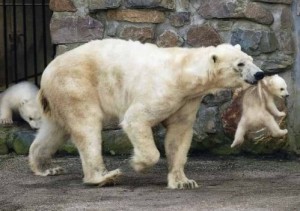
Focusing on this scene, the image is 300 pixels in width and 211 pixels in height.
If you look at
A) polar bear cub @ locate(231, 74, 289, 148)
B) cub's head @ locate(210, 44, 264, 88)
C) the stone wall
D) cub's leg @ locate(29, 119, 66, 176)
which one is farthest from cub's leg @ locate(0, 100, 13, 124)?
cub's head @ locate(210, 44, 264, 88)

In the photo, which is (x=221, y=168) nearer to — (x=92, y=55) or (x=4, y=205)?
(x=92, y=55)

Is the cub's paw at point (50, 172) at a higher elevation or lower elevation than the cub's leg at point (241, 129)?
lower

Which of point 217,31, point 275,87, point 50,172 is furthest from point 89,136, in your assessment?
point 217,31

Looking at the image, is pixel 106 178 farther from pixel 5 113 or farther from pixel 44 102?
pixel 5 113

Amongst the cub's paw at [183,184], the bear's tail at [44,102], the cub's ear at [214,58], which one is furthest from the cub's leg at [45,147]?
the cub's ear at [214,58]

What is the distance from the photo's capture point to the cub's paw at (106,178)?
6508mm

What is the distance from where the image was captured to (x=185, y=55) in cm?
637

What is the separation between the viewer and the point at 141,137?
6340 mm

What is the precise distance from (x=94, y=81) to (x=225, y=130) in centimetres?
166

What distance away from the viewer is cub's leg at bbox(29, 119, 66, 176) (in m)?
7.06

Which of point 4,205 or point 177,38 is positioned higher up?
point 177,38

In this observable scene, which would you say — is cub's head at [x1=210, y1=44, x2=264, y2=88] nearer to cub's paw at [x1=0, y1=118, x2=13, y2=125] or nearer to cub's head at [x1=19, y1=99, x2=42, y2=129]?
cub's head at [x1=19, y1=99, x2=42, y2=129]

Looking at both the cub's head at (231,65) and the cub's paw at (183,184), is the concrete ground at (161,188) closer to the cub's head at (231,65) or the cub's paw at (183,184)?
the cub's paw at (183,184)

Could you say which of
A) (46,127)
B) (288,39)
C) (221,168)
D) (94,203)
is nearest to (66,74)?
(46,127)
